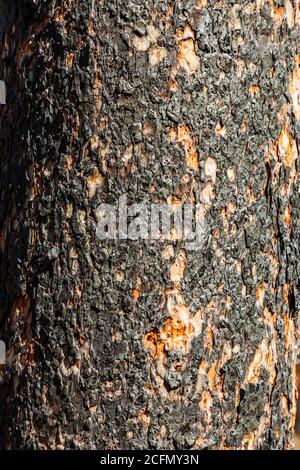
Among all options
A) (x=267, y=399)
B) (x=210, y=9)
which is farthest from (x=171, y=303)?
(x=210, y=9)

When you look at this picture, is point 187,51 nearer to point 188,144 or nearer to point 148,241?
point 188,144

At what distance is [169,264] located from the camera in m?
1.97

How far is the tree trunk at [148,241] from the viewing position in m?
1.96

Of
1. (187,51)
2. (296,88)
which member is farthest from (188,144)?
(296,88)

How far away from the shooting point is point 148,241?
197 cm

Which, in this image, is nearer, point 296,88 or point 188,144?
point 188,144

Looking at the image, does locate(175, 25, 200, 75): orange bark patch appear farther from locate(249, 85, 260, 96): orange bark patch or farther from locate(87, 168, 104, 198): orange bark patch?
locate(87, 168, 104, 198): orange bark patch

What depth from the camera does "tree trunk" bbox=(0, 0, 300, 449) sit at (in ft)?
6.43

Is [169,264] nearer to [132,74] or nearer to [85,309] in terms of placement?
[85,309]

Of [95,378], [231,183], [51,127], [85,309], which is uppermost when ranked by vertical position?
[51,127]

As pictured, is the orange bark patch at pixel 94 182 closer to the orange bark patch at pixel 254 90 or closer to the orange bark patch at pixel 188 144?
the orange bark patch at pixel 188 144

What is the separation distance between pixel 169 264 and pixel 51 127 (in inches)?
17.7

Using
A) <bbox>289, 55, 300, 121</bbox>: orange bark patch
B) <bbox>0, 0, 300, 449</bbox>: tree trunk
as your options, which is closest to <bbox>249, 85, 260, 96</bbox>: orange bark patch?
<bbox>0, 0, 300, 449</bbox>: tree trunk

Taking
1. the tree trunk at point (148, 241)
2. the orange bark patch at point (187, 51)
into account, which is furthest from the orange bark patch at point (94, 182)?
the orange bark patch at point (187, 51)
